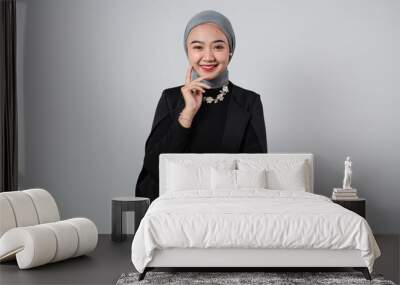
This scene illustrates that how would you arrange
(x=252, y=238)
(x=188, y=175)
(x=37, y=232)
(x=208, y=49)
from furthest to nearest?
1. (x=208, y=49)
2. (x=188, y=175)
3. (x=37, y=232)
4. (x=252, y=238)

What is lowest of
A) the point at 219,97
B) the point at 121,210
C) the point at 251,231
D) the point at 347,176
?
the point at 121,210

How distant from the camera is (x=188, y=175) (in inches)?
259

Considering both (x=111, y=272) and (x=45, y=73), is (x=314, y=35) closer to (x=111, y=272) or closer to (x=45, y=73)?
(x=45, y=73)

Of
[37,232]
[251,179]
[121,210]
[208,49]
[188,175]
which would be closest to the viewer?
[37,232]

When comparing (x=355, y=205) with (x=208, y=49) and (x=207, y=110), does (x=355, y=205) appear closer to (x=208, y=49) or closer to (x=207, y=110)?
(x=207, y=110)

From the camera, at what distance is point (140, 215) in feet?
22.2

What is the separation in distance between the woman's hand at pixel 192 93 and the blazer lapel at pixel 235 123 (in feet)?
1.05

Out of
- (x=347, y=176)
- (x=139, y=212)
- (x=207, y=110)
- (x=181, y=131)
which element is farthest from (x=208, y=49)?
(x=347, y=176)

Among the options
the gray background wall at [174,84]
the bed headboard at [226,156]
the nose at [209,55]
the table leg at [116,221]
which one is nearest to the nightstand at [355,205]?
the bed headboard at [226,156]

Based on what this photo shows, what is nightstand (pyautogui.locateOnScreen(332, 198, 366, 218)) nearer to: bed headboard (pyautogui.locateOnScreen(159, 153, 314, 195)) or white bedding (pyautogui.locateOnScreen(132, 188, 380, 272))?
bed headboard (pyautogui.locateOnScreen(159, 153, 314, 195))

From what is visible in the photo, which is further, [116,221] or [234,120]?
[234,120]

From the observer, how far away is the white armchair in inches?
208

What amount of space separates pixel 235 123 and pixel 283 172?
0.88 metres

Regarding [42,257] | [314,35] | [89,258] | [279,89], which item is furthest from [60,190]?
[314,35]
